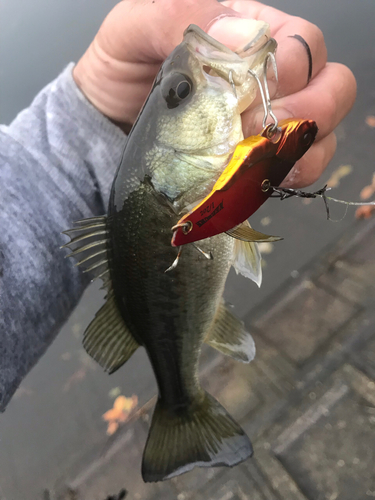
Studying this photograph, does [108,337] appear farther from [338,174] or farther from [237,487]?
[338,174]

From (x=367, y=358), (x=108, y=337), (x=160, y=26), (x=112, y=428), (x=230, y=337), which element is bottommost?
(x=112, y=428)

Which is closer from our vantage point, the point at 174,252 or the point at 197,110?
the point at 197,110

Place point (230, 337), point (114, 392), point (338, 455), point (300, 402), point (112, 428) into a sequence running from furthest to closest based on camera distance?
point (114, 392)
point (112, 428)
point (300, 402)
point (338, 455)
point (230, 337)

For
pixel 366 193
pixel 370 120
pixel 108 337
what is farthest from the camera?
pixel 370 120

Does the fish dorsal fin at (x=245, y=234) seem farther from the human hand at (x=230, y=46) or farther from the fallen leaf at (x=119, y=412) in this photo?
the fallen leaf at (x=119, y=412)

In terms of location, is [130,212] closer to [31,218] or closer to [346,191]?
[31,218]

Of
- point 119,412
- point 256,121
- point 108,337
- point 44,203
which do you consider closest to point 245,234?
point 256,121

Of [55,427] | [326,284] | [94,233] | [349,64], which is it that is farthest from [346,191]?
[55,427]
